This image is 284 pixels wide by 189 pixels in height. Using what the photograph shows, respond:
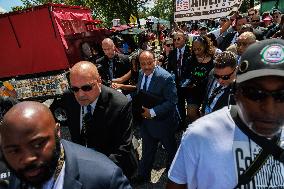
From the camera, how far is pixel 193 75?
19.0ft

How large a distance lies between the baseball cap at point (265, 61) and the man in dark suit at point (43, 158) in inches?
37.2

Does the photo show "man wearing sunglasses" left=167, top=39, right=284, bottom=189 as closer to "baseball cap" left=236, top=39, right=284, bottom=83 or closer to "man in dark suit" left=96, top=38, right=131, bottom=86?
"baseball cap" left=236, top=39, right=284, bottom=83

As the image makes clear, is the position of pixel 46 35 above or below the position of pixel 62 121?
above

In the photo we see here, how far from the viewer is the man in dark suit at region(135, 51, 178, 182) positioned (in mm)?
4879

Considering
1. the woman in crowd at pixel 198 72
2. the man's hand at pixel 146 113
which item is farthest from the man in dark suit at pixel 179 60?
the man's hand at pixel 146 113

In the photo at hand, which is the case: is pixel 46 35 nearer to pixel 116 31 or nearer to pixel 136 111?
pixel 116 31

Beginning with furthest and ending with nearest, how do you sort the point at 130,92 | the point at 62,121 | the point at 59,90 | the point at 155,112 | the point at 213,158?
1. the point at 62,121
2. the point at 59,90
3. the point at 130,92
4. the point at 155,112
5. the point at 213,158

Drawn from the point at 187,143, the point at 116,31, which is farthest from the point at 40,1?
the point at 187,143

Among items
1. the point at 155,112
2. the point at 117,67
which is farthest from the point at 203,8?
the point at 155,112

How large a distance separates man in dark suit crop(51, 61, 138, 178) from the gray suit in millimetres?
1612

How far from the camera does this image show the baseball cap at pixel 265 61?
1.55 m

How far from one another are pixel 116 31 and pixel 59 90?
4328 mm

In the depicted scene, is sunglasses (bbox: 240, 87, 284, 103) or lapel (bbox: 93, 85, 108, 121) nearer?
sunglasses (bbox: 240, 87, 284, 103)

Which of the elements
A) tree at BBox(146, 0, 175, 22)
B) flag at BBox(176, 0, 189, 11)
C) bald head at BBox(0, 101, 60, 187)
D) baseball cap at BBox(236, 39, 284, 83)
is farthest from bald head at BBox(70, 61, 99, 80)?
tree at BBox(146, 0, 175, 22)
